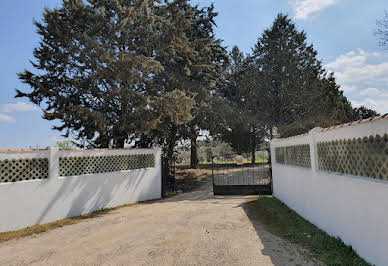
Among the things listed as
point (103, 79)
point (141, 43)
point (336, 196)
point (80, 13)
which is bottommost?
point (336, 196)

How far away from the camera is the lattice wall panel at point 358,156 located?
3104 mm

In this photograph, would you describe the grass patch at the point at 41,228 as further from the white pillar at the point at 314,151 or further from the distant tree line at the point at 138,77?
the white pillar at the point at 314,151

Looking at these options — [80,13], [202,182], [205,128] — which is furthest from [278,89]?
[80,13]

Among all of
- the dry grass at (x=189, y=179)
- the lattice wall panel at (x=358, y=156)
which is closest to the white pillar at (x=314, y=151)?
the lattice wall panel at (x=358, y=156)

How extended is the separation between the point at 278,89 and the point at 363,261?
1471 centimetres

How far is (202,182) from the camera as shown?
15547 mm

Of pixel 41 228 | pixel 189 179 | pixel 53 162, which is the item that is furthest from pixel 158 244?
pixel 189 179

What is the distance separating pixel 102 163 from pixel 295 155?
6284mm

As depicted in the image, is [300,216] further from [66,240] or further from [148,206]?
[66,240]

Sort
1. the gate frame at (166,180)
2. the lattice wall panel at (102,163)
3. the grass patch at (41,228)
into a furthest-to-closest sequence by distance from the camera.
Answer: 1. the gate frame at (166,180)
2. the lattice wall panel at (102,163)
3. the grass patch at (41,228)

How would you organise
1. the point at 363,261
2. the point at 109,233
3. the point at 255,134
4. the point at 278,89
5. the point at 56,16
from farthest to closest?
the point at 255,134 → the point at 278,89 → the point at 56,16 → the point at 109,233 → the point at 363,261

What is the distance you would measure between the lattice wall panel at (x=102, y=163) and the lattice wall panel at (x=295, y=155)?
16.8 feet

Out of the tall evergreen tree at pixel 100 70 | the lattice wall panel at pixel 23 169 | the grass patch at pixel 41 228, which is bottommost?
the grass patch at pixel 41 228

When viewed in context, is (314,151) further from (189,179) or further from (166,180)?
(189,179)
